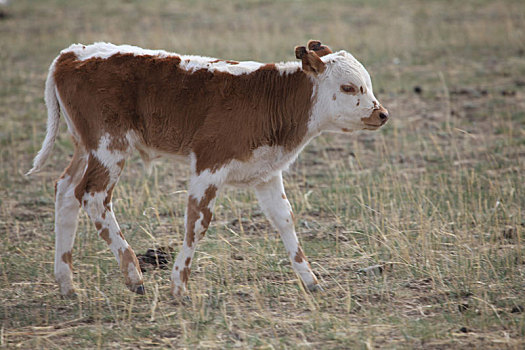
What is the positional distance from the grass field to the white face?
1.30 meters

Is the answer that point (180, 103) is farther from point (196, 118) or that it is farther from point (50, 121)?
point (50, 121)

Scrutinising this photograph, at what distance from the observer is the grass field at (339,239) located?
5.01 m

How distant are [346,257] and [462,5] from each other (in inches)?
602

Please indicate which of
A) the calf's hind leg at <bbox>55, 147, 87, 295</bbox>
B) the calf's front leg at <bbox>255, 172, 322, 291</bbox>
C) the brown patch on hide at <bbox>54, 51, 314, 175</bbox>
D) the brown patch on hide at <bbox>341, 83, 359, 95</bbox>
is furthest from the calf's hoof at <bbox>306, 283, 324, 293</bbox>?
the calf's hind leg at <bbox>55, 147, 87, 295</bbox>

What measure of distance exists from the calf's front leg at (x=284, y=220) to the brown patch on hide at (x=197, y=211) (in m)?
0.55

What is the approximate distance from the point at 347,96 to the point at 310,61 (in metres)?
0.40

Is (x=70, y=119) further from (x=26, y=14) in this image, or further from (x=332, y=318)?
(x=26, y=14)

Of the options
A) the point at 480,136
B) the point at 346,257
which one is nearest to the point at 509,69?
the point at 480,136

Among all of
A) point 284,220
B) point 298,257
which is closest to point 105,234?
point 284,220

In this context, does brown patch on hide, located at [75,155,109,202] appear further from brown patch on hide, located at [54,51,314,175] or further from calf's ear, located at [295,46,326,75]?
calf's ear, located at [295,46,326,75]

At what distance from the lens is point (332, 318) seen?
5.09 meters

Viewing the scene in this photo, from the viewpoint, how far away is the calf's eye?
17.9 feet

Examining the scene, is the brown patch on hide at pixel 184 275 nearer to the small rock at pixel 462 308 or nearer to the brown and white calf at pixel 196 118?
the brown and white calf at pixel 196 118

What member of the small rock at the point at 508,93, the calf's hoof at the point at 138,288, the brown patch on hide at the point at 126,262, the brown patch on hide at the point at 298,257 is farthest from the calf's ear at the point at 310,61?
the small rock at the point at 508,93
